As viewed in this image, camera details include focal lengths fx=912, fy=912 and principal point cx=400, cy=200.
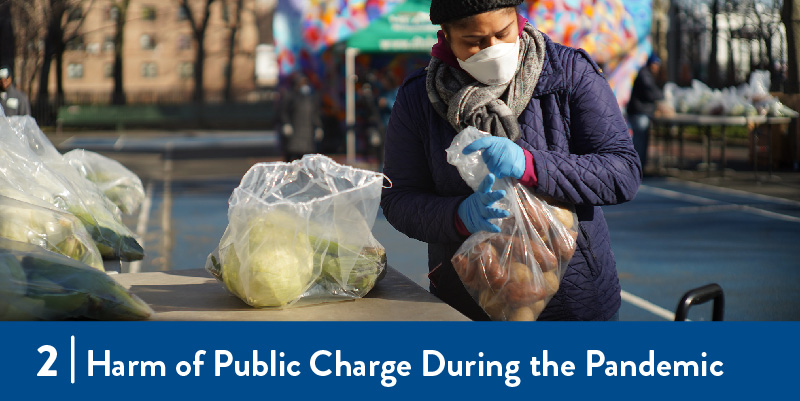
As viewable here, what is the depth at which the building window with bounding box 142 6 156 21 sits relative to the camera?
6266 centimetres

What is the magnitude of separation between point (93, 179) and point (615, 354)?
2546 mm

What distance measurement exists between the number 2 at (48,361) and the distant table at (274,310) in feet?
1.72

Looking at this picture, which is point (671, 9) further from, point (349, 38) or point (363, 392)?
point (363, 392)

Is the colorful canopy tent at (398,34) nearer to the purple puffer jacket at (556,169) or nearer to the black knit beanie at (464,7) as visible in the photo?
the purple puffer jacket at (556,169)

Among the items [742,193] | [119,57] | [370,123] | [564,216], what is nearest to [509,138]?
[564,216]

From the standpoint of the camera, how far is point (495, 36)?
222 centimetres

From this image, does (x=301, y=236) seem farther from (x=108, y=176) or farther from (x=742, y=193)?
(x=742, y=193)

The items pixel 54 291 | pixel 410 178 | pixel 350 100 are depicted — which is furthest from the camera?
pixel 350 100

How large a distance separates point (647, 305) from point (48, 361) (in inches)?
209

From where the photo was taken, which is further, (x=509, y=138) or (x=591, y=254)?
(x=591, y=254)

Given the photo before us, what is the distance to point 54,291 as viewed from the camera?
1.83m

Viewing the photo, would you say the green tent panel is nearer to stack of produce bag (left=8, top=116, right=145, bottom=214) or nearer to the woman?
stack of produce bag (left=8, top=116, right=145, bottom=214)

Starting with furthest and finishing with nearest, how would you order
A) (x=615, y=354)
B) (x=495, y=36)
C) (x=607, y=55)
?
1. (x=607, y=55)
2. (x=495, y=36)
3. (x=615, y=354)

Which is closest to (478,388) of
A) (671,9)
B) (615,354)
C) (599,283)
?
(615,354)
